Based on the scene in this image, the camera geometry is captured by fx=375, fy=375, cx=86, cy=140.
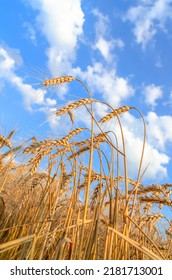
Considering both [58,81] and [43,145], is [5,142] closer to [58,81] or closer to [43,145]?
[43,145]

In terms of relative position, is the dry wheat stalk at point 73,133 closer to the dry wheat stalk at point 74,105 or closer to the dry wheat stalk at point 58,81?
the dry wheat stalk at point 74,105

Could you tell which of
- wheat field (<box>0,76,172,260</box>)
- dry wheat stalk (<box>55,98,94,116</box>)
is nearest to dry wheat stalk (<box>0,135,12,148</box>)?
wheat field (<box>0,76,172,260</box>)

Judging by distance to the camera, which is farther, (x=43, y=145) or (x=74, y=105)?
(x=43, y=145)

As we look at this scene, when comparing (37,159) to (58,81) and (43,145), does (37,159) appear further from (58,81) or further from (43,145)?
(58,81)

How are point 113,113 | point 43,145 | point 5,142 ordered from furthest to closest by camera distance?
1. point 5,142
2. point 43,145
3. point 113,113

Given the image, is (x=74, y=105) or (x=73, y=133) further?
(x=73, y=133)

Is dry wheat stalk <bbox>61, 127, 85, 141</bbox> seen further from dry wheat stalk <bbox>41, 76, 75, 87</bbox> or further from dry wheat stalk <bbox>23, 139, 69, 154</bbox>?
dry wheat stalk <bbox>41, 76, 75, 87</bbox>

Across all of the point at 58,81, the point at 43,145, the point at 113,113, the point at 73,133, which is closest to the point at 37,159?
the point at 43,145

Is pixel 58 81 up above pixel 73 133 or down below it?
above

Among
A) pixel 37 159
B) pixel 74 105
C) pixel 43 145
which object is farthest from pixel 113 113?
pixel 37 159

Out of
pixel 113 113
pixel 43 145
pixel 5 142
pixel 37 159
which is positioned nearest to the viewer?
Result: pixel 113 113

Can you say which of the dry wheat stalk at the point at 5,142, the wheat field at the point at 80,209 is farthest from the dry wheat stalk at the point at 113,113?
the dry wheat stalk at the point at 5,142
